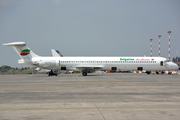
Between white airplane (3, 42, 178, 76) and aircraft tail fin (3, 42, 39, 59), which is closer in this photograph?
aircraft tail fin (3, 42, 39, 59)

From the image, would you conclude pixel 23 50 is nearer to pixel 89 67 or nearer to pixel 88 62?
pixel 88 62

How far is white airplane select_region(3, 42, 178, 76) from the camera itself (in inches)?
1666

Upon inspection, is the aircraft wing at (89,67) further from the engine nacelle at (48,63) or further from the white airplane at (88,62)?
the engine nacelle at (48,63)

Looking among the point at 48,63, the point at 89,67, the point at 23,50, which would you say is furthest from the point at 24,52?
the point at 89,67

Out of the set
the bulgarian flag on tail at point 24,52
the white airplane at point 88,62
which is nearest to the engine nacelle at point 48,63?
the white airplane at point 88,62

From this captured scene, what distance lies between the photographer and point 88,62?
43.6 m

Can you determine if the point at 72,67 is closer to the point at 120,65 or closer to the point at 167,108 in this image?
the point at 120,65

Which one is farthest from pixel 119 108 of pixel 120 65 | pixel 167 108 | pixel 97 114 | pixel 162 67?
pixel 162 67

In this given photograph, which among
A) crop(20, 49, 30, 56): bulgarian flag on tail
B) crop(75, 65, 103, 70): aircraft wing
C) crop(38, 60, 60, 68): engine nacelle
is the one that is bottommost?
crop(75, 65, 103, 70): aircraft wing

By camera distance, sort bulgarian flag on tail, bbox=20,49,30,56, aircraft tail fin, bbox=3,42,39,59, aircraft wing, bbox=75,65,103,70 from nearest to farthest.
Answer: aircraft tail fin, bbox=3,42,39,59 < bulgarian flag on tail, bbox=20,49,30,56 < aircraft wing, bbox=75,65,103,70

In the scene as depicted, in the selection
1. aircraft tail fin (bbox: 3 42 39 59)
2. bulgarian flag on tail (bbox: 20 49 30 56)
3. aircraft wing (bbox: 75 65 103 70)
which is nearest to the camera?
aircraft tail fin (bbox: 3 42 39 59)

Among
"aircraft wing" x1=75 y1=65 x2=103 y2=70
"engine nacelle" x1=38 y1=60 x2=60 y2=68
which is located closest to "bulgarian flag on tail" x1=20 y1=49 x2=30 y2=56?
"engine nacelle" x1=38 y1=60 x2=60 y2=68

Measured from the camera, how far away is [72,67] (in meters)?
43.3

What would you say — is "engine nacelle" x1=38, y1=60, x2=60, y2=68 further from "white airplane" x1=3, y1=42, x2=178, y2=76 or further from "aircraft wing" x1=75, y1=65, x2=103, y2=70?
"aircraft wing" x1=75, y1=65, x2=103, y2=70
